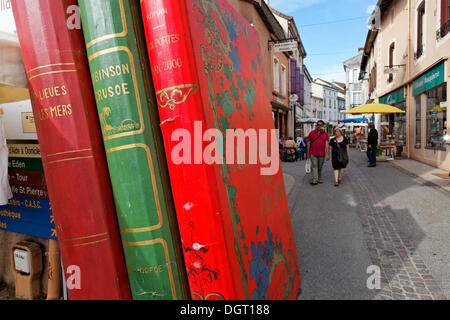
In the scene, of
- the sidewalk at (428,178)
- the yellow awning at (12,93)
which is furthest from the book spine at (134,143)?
the sidewalk at (428,178)

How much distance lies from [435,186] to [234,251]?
22.7ft

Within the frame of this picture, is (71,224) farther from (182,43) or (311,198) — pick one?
(311,198)

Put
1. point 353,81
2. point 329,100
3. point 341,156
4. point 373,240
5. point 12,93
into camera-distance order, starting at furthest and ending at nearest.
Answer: point 329,100
point 353,81
point 341,156
point 373,240
point 12,93

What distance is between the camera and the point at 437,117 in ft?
31.7

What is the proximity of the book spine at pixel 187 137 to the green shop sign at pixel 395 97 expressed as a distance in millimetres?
14721

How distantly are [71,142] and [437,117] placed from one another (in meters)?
11.2

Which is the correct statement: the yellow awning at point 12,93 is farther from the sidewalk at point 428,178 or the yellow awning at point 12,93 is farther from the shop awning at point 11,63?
the sidewalk at point 428,178

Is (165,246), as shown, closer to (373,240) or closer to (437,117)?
(373,240)

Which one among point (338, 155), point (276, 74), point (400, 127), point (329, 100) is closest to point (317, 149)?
point (338, 155)

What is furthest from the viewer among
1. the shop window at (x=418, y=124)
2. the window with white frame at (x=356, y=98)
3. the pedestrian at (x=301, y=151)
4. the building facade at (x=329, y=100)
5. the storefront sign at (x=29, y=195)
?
the building facade at (x=329, y=100)

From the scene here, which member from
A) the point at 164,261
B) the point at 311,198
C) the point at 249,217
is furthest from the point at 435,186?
the point at 164,261

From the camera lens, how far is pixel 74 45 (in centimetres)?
106

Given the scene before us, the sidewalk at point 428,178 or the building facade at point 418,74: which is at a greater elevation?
the building facade at point 418,74

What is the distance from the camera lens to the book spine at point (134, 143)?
39.4 inches
